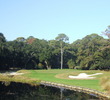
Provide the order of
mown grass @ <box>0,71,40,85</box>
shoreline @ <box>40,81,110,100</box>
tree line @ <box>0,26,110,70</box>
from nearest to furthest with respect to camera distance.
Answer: shoreline @ <box>40,81,110,100</box>, mown grass @ <box>0,71,40,85</box>, tree line @ <box>0,26,110,70</box>

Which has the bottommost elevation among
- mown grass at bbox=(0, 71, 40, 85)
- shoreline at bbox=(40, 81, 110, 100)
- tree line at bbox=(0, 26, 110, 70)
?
shoreline at bbox=(40, 81, 110, 100)

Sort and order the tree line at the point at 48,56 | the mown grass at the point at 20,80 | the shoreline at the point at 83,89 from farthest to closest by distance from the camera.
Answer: the tree line at the point at 48,56 → the mown grass at the point at 20,80 → the shoreline at the point at 83,89

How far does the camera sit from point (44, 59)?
60.8 meters

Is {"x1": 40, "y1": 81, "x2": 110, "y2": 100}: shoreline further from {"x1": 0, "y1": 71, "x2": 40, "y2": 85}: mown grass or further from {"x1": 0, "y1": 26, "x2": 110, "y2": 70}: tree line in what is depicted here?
{"x1": 0, "y1": 26, "x2": 110, "y2": 70}: tree line

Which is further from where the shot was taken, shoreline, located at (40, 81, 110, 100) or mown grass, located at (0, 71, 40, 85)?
mown grass, located at (0, 71, 40, 85)

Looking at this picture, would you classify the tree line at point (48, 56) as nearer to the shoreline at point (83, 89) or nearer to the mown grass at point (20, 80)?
the mown grass at point (20, 80)

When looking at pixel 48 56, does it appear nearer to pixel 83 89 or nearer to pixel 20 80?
pixel 20 80

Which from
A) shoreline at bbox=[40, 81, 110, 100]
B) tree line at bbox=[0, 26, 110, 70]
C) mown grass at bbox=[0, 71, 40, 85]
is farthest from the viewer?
tree line at bbox=[0, 26, 110, 70]

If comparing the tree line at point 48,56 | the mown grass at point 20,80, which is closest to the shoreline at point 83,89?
the mown grass at point 20,80

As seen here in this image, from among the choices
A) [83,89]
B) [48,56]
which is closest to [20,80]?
[83,89]

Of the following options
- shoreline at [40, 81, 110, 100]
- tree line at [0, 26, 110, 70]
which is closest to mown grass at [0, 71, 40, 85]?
shoreline at [40, 81, 110, 100]

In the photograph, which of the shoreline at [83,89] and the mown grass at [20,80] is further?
the mown grass at [20,80]

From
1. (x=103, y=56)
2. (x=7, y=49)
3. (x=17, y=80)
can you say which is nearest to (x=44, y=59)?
(x=7, y=49)

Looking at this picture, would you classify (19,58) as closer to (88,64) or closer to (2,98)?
(88,64)
